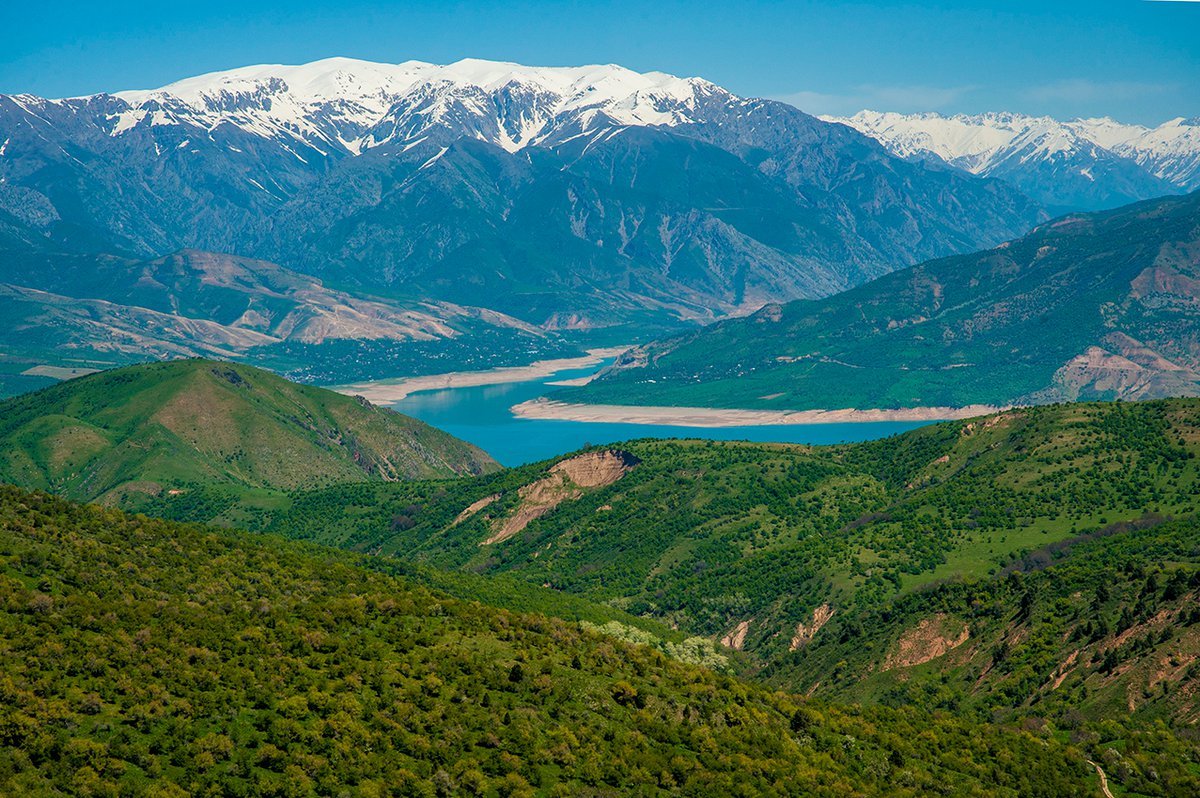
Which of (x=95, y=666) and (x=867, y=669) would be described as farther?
(x=867, y=669)

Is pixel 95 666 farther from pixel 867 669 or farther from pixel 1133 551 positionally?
pixel 1133 551

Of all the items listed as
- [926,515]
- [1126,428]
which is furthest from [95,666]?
[1126,428]

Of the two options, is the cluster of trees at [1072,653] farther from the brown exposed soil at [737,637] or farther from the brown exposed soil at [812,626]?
the brown exposed soil at [737,637]

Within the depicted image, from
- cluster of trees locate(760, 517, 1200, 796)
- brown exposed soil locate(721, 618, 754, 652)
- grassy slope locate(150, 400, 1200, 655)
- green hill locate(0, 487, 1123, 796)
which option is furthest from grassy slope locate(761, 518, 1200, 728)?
brown exposed soil locate(721, 618, 754, 652)

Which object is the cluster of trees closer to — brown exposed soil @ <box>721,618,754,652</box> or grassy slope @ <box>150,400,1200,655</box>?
grassy slope @ <box>150,400,1200,655</box>

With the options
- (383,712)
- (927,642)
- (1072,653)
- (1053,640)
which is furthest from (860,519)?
(383,712)

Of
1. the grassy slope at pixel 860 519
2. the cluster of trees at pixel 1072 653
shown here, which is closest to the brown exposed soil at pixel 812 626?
the grassy slope at pixel 860 519

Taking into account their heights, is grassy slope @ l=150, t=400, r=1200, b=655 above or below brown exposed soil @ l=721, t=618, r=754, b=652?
above
